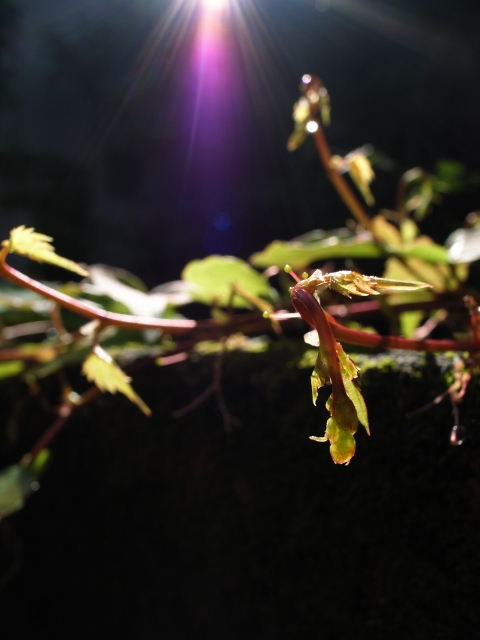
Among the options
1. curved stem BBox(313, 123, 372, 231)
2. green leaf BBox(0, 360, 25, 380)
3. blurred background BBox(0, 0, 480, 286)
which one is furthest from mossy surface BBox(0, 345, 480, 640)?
blurred background BBox(0, 0, 480, 286)

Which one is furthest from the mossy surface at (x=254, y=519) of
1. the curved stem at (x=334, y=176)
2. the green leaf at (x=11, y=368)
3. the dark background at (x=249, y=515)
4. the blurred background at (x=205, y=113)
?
the blurred background at (x=205, y=113)

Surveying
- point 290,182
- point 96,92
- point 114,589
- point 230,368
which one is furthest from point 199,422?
point 96,92

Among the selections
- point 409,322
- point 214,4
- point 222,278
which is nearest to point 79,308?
point 222,278

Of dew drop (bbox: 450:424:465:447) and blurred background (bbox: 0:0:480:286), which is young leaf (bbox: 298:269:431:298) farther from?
blurred background (bbox: 0:0:480:286)

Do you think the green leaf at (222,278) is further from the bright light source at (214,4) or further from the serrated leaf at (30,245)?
the bright light source at (214,4)

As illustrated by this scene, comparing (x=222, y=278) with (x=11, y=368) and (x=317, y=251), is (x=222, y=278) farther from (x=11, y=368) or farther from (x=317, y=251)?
(x=11, y=368)
